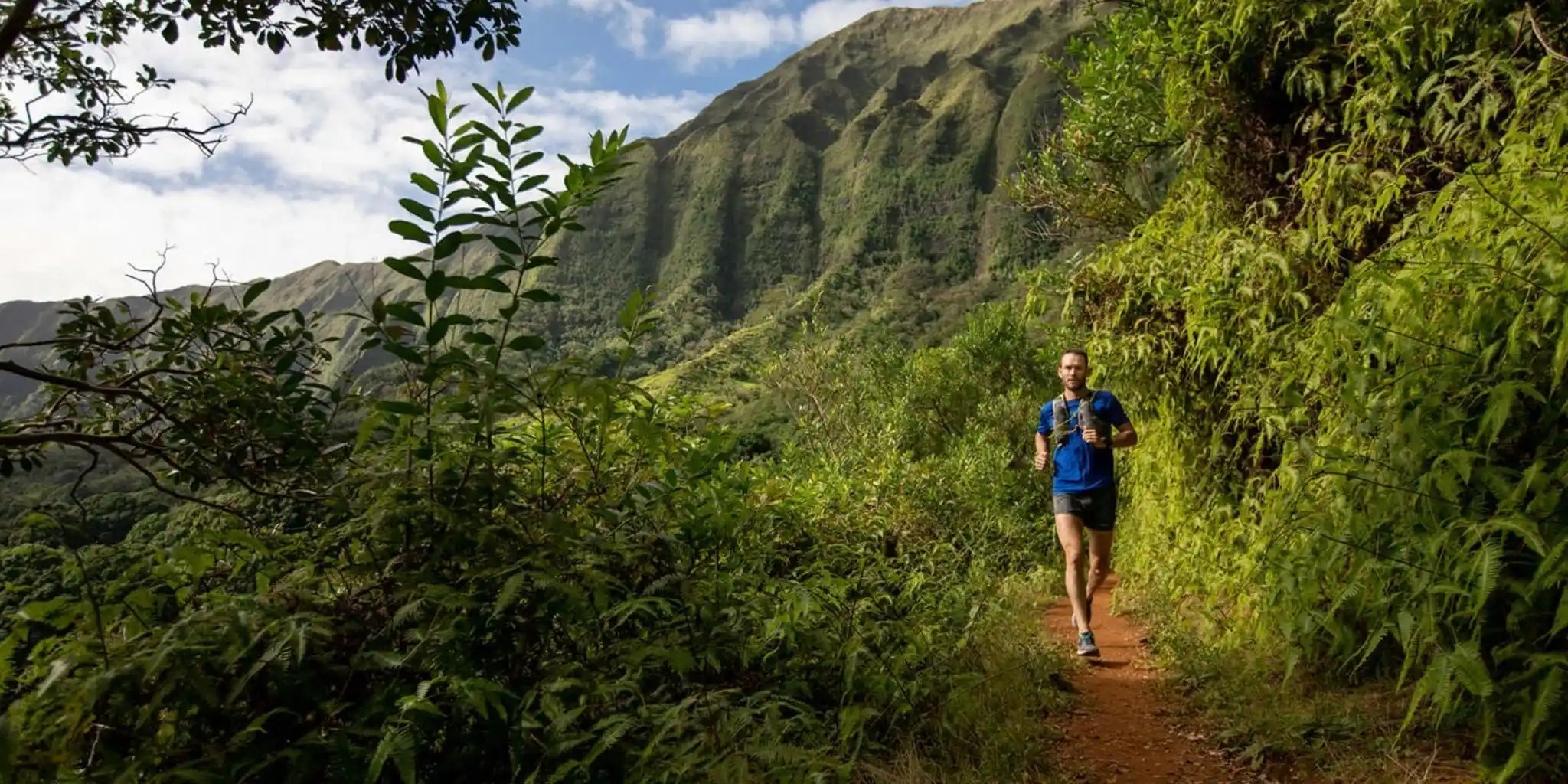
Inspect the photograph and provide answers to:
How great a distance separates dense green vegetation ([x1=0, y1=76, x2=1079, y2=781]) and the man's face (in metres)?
2.31

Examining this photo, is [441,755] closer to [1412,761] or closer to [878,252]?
[1412,761]

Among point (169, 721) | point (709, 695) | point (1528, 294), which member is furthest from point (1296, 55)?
point (169, 721)

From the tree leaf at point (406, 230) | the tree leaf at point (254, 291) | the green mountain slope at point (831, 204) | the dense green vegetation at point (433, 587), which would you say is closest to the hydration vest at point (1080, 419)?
the dense green vegetation at point (433, 587)

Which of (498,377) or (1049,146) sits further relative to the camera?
(1049,146)

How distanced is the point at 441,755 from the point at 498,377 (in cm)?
106

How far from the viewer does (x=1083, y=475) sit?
216 inches

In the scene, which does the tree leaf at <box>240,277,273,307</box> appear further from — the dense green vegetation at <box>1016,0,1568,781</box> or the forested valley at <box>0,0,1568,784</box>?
the dense green vegetation at <box>1016,0,1568,781</box>

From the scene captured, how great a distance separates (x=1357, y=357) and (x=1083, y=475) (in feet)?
7.14

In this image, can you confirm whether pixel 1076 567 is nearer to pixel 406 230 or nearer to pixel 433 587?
pixel 433 587

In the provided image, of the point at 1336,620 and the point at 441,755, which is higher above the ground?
the point at 441,755

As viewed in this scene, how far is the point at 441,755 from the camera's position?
91.1 inches

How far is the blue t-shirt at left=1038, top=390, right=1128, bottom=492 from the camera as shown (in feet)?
18.0

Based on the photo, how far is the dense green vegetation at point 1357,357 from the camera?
278 centimetres

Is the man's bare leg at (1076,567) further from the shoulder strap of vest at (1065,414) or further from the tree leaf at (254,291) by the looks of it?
the tree leaf at (254,291)
